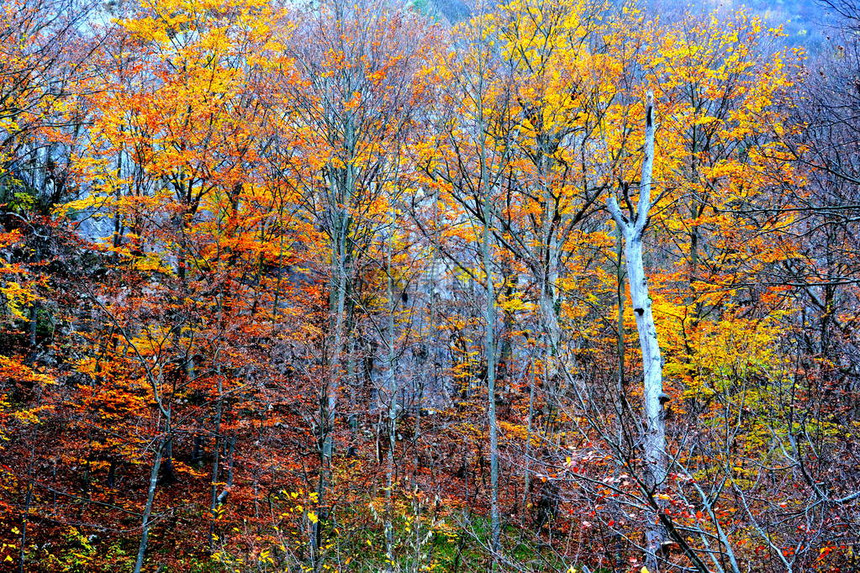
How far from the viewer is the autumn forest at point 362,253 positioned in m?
9.47

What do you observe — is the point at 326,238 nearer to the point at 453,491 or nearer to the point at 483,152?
the point at 483,152

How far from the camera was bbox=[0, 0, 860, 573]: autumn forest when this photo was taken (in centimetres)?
947

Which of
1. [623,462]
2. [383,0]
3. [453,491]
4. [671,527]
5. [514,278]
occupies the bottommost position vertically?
[453,491]

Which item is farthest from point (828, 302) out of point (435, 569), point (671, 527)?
point (671, 527)

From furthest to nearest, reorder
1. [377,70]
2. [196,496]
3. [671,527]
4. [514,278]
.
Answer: [514,278], [377,70], [196,496], [671,527]

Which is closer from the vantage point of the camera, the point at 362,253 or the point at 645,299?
the point at 645,299

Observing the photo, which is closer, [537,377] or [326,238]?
[537,377]

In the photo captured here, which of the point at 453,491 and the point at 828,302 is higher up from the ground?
the point at 828,302

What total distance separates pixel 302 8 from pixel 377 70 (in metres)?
5.02

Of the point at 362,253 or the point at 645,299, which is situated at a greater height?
the point at 362,253

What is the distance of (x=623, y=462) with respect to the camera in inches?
132

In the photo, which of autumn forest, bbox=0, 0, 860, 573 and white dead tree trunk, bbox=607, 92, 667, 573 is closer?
white dead tree trunk, bbox=607, 92, 667, 573

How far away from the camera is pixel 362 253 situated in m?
14.1

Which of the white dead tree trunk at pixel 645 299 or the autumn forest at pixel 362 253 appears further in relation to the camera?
the autumn forest at pixel 362 253
